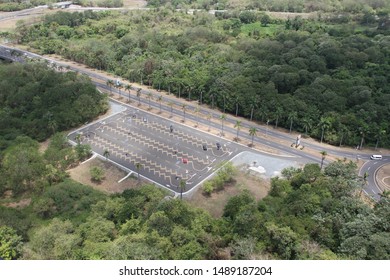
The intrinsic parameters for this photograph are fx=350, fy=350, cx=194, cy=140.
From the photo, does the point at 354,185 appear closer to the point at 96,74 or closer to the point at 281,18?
the point at 96,74

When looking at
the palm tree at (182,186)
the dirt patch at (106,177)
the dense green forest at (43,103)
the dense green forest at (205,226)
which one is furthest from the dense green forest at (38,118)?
the palm tree at (182,186)

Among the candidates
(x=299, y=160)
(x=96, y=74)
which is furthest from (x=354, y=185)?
(x=96, y=74)

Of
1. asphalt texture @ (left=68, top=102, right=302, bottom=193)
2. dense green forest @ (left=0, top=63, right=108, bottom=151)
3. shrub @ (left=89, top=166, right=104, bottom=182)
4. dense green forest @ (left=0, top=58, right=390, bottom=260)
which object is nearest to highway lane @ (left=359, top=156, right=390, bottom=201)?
dense green forest @ (left=0, top=58, right=390, bottom=260)

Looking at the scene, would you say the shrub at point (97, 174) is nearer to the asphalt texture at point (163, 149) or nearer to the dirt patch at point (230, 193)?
the asphalt texture at point (163, 149)

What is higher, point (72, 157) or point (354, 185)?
point (354, 185)

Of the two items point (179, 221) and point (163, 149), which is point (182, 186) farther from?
point (163, 149)

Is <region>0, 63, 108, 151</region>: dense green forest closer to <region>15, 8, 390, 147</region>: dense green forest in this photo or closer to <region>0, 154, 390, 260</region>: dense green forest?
<region>15, 8, 390, 147</region>: dense green forest
